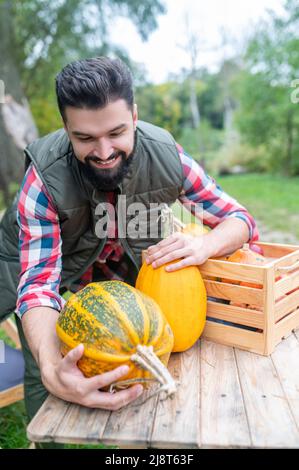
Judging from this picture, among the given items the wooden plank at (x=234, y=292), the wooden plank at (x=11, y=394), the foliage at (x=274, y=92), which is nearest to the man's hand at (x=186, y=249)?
the wooden plank at (x=234, y=292)

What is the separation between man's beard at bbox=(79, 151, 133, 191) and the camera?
1.62 meters

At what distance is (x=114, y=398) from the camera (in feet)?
3.73

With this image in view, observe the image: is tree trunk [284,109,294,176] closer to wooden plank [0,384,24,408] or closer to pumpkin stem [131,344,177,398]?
wooden plank [0,384,24,408]

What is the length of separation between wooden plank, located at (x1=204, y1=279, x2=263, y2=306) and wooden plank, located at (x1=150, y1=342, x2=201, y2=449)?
0.25m

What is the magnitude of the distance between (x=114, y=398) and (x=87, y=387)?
75 mm

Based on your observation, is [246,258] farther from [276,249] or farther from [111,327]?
[111,327]

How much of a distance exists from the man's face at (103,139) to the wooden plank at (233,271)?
482 mm

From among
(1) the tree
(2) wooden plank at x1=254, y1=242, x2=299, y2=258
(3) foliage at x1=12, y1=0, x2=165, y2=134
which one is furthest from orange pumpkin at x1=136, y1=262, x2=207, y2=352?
(3) foliage at x1=12, y1=0, x2=165, y2=134

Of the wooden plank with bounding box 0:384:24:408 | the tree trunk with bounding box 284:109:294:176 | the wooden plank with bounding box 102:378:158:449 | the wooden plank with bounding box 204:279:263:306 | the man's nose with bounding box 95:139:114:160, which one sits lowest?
the tree trunk with bounding box 284:109:294:176

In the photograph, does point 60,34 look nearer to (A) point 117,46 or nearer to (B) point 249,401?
(A) point 117,46

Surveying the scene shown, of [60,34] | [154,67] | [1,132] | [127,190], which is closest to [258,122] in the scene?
[154,67]

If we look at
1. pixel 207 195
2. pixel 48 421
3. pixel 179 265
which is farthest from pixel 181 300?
pixel 207 195

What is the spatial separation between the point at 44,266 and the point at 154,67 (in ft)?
55.2

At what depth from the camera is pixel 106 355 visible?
1150 mm
